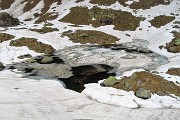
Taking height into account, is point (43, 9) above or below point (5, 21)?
above

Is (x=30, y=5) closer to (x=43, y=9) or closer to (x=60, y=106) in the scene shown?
(x=43, y=9)

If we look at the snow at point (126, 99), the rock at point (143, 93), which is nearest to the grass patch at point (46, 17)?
the snow at point (126, 99)

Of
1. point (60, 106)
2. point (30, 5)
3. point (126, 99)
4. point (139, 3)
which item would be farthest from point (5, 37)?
point (139, 3)

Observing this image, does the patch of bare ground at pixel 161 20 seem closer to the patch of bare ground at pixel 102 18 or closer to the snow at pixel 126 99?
the patch of bare ground at pixel 102 18

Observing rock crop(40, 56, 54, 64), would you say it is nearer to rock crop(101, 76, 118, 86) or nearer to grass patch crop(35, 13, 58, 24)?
rock crop(101, 76, 118, 86)

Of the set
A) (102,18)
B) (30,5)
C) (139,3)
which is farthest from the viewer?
(30,5)

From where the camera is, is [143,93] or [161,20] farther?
[161,20]

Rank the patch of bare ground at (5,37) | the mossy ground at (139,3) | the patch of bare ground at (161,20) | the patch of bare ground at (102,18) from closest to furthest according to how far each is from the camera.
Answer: the patch of bare ground at (5,37)
the patch of bare ground at (161,20)
the patch of bare ground at (102,18)
the mossy ground at (139,3)
